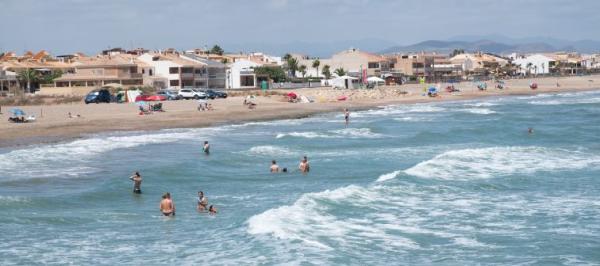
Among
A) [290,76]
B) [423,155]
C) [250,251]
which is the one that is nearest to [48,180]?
[250,251]

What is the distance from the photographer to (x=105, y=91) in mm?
65562

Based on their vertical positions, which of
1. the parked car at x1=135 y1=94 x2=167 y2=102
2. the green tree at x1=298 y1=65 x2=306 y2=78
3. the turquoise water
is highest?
the green tree at x1=298 y1=65 x2=306 y2=78

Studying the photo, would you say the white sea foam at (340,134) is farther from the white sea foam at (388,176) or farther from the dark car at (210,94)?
the dark car at (210,94)

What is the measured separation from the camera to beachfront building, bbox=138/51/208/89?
290 ft

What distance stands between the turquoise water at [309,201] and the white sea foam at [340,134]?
34 centimetres

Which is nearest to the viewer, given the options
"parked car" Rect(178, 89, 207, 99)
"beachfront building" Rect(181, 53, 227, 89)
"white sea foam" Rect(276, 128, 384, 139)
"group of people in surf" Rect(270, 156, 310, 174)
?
"group of people in surf" Rect(270, 156, 310, 174)

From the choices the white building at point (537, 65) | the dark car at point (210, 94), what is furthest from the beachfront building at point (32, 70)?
the white building at point (537, 65)

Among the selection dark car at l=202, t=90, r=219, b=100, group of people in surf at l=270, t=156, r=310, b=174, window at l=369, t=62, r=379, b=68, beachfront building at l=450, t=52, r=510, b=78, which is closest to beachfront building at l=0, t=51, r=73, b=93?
dark car at l=202, t=90, r=219, b=100

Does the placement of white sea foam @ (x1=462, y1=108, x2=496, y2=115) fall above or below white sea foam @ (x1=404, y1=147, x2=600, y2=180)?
above

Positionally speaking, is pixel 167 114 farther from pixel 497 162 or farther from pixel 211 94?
pixel 497 162

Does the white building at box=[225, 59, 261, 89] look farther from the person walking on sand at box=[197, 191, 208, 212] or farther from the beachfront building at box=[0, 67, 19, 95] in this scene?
the person walking on sand at box=[197, 191, 208, 212]

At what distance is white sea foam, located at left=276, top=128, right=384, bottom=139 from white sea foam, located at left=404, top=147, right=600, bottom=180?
918cm

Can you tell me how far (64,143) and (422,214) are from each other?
2201 centimetres

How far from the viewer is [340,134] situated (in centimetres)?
4659
